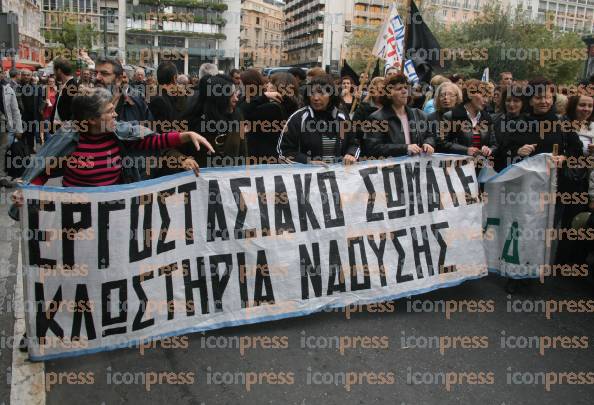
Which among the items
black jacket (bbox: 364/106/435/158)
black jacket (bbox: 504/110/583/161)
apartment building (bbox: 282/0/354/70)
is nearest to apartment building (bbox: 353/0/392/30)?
apartment building (bbox: 282/0/354/70)

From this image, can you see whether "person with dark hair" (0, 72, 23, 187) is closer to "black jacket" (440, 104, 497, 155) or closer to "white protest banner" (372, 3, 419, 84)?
"white protest banner" (372, 3, 419, 84)

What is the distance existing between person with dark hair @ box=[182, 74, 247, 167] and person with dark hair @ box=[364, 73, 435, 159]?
1.25 m

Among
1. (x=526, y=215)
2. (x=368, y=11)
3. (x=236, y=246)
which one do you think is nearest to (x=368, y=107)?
(x=526, y=215)

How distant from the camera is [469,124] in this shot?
5.99m

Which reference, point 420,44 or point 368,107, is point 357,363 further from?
point 420,44

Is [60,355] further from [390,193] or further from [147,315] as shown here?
[390,193]

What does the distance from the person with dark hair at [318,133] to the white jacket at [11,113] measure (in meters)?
7.36

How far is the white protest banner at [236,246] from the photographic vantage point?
3.84 m

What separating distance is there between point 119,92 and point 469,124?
358 cm

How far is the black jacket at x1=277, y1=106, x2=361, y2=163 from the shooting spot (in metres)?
5.17

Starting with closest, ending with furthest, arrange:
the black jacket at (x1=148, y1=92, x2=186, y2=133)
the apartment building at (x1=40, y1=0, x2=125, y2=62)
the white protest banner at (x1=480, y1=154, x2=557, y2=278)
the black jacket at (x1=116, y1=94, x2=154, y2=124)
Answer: the white protest banner at (x1=480, y1=154, x2=557, y2=278)
the black jacket at (x1=116, y1=94, x2=154, y2=124)
the black jacket at (x1=148, y1=92, x2=186, y2=133)
the apartment building at (x1=40, y1=0, x2=125, y2=62)

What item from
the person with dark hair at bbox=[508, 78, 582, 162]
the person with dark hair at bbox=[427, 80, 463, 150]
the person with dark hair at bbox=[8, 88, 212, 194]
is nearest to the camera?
the person with dark hair at bbox=[8, 88, 212, 194]

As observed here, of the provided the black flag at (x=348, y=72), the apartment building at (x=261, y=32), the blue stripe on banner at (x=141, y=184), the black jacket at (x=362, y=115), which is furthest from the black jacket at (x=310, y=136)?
the apartment building at (x=261, y=32)

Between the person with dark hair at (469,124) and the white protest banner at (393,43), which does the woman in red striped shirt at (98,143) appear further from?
the white protest banner at (393,43)
